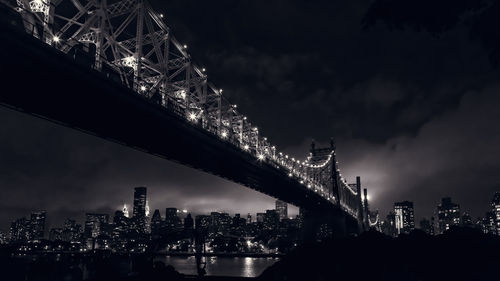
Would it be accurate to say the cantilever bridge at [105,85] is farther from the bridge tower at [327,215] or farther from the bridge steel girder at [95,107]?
the bridge tower at [327,215]

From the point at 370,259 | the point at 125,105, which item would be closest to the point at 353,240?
the point at 370,259

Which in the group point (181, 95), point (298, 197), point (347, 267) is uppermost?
point (181, 95)

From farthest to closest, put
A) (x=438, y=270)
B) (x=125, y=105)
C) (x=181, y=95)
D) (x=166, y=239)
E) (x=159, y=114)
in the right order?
(x=166, y=239), (x=181, y=95), (x=159, y=114), (x=125, y=105), (x=438, y=270)

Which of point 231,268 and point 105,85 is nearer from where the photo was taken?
point 105,85

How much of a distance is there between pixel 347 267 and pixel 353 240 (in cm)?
240

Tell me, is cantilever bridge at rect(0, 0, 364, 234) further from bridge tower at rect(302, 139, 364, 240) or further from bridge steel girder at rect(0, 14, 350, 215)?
bridge tower at rect(302, 139, 364, 240)

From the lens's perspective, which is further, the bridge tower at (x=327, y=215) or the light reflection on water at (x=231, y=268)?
the bridge tower at (x=327, y=215)

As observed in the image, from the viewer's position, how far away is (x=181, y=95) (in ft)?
133

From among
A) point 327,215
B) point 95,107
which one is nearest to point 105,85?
point 95,107

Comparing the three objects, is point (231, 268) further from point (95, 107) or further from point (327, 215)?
point (95, 107)

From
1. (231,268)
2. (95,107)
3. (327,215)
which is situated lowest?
(231,268)

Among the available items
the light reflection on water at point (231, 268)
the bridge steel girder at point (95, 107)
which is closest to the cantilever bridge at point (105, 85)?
the bridge steel girder at point (95, 107)

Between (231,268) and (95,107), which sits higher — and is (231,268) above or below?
below

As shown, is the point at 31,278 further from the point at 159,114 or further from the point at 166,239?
the point at 159,114
